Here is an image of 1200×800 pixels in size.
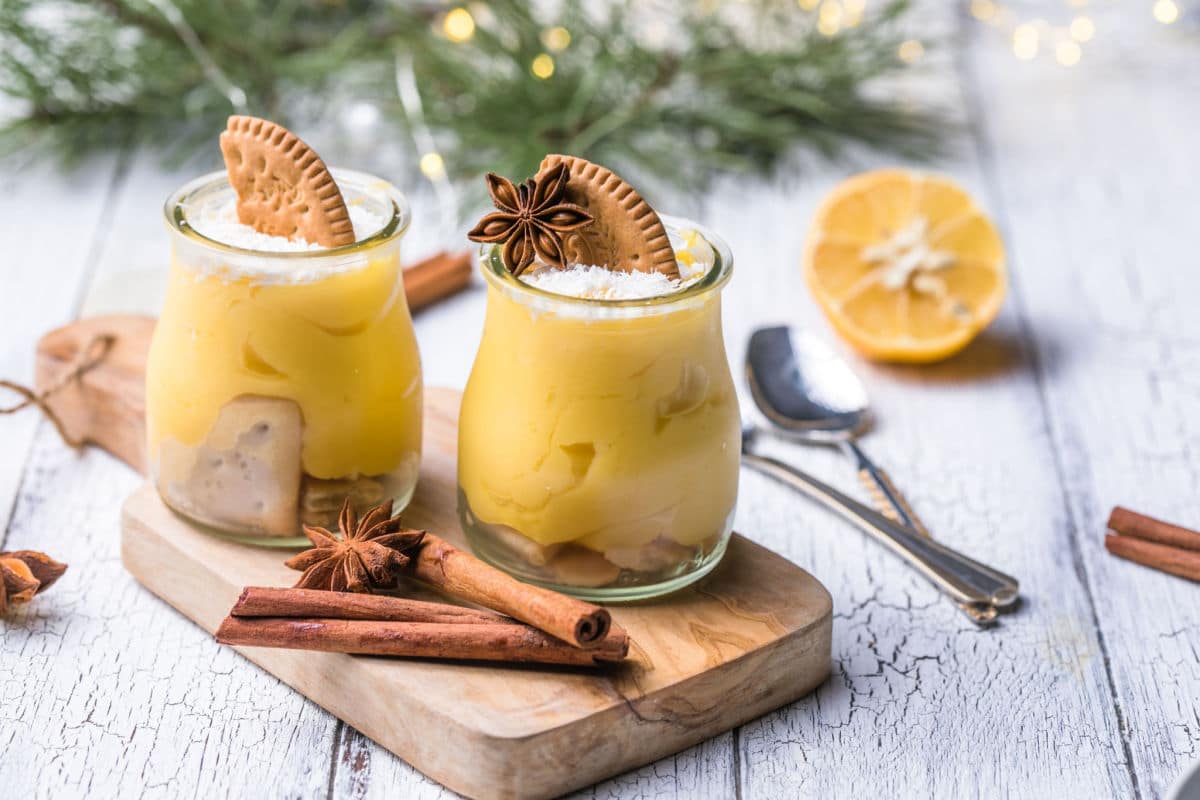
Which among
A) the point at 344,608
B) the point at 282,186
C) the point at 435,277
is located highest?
the point at 282,186

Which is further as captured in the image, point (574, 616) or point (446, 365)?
point (446, 365)

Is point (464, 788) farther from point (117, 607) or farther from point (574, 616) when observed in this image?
point (117, 607)

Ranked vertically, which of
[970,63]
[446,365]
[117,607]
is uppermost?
[117,607]

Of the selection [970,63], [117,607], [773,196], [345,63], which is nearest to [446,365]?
[117,607]

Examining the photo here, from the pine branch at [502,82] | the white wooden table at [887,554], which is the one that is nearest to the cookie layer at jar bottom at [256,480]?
the white wooden table at [887,554]

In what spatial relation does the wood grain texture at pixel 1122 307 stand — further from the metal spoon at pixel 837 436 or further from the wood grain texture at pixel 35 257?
the wood grain texture at pixel 35 257

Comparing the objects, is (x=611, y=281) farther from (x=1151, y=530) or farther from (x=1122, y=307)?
(x=1122, y=307)

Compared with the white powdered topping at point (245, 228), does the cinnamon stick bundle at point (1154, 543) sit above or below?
below

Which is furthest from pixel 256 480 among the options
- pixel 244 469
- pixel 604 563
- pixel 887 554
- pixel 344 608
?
pixel 887 554
